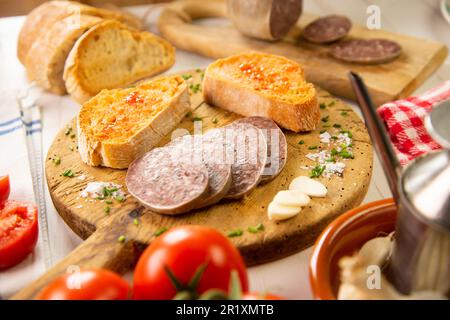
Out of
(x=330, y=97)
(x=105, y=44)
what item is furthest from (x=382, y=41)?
(x=105, y=44)

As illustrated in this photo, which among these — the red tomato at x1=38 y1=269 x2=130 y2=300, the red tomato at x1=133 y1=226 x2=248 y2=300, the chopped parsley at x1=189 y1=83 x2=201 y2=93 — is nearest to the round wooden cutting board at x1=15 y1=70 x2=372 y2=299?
the red tomato at x1=38 y1=269 x2=130 y2=300

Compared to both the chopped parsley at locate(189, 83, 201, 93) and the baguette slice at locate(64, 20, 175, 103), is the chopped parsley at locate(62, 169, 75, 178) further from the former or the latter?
the chopped parsley at locate(189, 83, 201, 93)

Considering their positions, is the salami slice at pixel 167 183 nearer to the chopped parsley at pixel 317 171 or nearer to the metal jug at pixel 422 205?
the chopped parsley at pixel 317 171

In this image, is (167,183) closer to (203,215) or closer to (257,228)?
(203,215)

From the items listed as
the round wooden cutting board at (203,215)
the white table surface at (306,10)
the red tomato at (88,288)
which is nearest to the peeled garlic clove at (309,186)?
the round wooden cutting board at (203,215)

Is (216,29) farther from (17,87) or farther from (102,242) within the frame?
(102,242)
